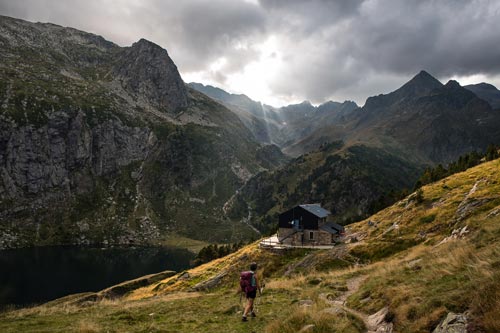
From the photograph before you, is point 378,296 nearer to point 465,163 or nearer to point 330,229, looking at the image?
point 330,229

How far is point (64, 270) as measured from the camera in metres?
152

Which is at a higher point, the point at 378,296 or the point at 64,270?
the point at 378,296

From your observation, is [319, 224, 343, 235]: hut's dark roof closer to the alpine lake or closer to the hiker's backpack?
the hiker's backpack

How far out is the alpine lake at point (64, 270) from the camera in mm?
114875

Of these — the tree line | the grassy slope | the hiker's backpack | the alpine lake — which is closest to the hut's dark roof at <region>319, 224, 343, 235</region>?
the grassy slope

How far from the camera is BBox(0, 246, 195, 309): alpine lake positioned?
377 feet

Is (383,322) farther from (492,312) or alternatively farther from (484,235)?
(484,235)

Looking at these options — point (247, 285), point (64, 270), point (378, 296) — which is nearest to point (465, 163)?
point (378, 296)

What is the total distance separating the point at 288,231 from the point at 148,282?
40.0 metres

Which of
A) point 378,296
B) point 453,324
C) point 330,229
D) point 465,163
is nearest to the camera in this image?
point 453,324

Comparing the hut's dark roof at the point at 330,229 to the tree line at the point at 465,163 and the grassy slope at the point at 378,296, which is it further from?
the tree line at the point at 465,163

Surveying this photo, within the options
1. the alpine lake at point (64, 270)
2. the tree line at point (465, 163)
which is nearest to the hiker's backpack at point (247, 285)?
the tree line at point (465, 163)

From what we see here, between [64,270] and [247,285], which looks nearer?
[247,285]

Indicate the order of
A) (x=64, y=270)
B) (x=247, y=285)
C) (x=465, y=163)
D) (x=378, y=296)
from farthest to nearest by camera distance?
(x=64, y=270)
(x=465, y=163)
(x=247, y=285)
(x=378, y=296)
